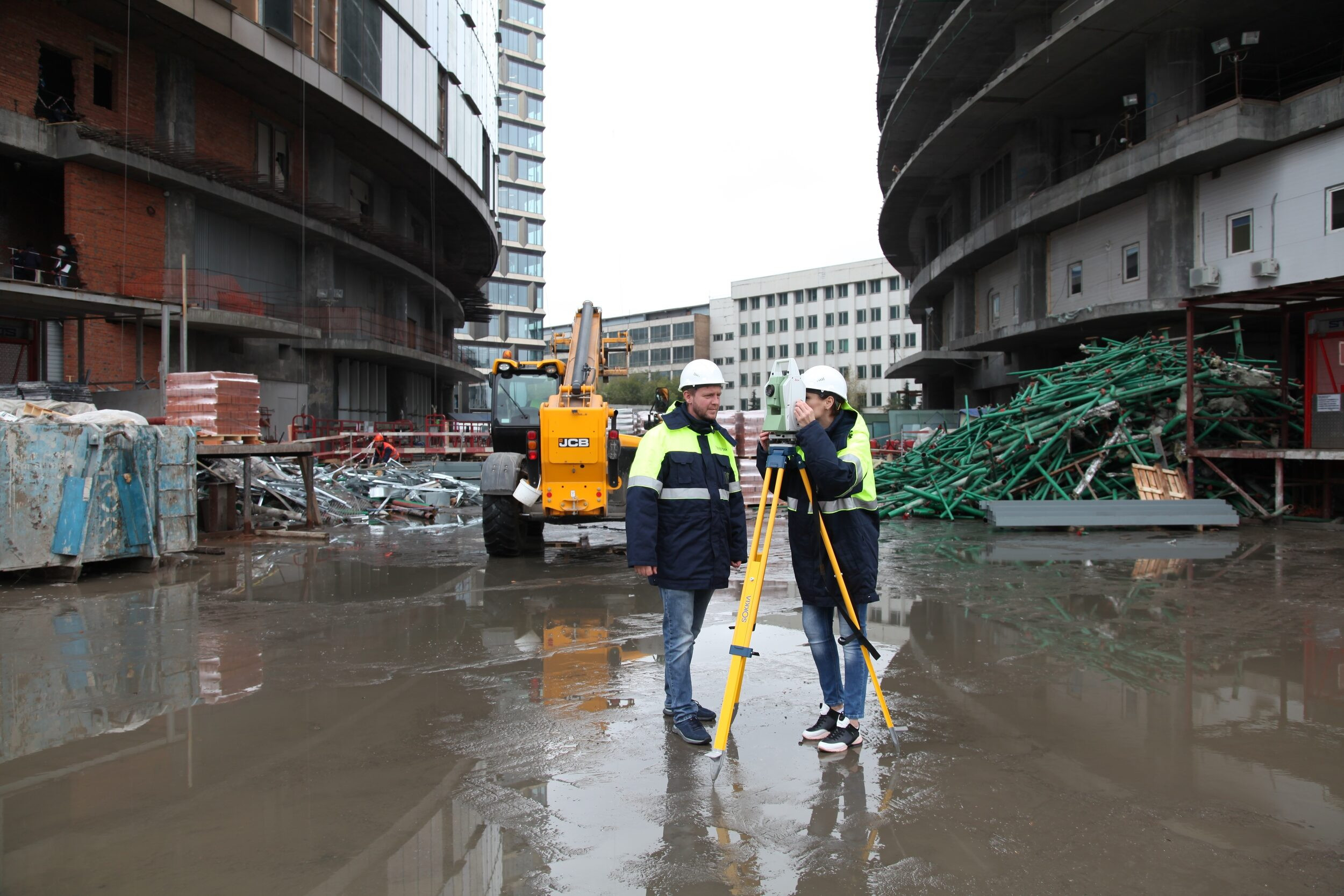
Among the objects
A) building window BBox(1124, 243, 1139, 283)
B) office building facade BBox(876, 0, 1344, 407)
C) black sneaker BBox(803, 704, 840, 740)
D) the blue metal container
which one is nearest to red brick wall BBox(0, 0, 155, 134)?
the blue metal container

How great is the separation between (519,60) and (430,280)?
49.6 meters

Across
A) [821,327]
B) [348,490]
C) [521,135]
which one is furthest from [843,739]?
[521,135]

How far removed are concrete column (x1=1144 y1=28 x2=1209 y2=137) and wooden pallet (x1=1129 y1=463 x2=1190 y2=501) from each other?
42.6 feet

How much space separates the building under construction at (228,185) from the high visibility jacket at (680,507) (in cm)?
1801

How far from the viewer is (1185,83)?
74.5 ft

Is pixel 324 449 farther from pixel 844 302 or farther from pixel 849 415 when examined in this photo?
pixel 844 302

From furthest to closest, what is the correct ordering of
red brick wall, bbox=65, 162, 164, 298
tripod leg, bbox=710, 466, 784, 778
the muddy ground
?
1. red brick wall, bbox=65, 162, 164, 298
2. tripod leg, bbox=710, 466, 784, 778
3. the muddy ground

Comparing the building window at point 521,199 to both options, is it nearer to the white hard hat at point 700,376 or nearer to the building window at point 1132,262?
the building window at point 1132,262

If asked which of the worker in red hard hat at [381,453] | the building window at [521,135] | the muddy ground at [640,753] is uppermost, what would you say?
the building window at [521,135]

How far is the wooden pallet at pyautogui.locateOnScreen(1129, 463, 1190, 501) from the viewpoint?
14.1 m

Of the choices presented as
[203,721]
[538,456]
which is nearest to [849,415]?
[203,721]

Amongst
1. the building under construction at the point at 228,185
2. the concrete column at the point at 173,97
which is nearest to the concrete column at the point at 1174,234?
the building under construction at the point at 228,185

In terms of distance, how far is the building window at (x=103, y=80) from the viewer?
2425 cm

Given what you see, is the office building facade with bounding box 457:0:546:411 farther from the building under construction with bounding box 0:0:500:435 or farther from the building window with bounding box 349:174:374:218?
the building window with bounding box 349:174:374:218
